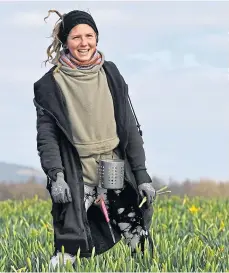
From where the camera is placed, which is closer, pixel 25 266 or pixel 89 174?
pixel 89 174

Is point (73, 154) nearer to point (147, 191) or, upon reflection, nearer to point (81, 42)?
point (147, 191)

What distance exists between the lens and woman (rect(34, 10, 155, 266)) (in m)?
5.96

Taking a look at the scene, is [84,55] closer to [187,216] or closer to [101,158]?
[101,158]

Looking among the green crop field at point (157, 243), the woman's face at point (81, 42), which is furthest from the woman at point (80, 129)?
the green crop field at point (157, 243)

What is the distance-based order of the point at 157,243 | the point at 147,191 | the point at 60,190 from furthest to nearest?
the point at 157,243 → the point at 147,191 → the point at 60,190

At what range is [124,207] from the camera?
6270mm

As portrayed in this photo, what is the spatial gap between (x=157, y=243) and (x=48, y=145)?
1.55 metres

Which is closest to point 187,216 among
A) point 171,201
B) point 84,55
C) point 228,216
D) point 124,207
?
point 228,216

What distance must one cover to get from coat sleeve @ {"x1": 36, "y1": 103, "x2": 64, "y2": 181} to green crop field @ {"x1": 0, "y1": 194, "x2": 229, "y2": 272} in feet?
2.14

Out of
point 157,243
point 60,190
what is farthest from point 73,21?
point 157,243

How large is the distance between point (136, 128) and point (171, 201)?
4323mm

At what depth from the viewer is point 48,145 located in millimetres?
5965

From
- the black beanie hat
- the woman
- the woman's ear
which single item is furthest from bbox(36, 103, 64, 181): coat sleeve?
the black beanie hat

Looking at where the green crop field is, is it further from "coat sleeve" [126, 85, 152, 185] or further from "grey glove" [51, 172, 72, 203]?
"coat sleeve" [126, 85, 152, 185]
